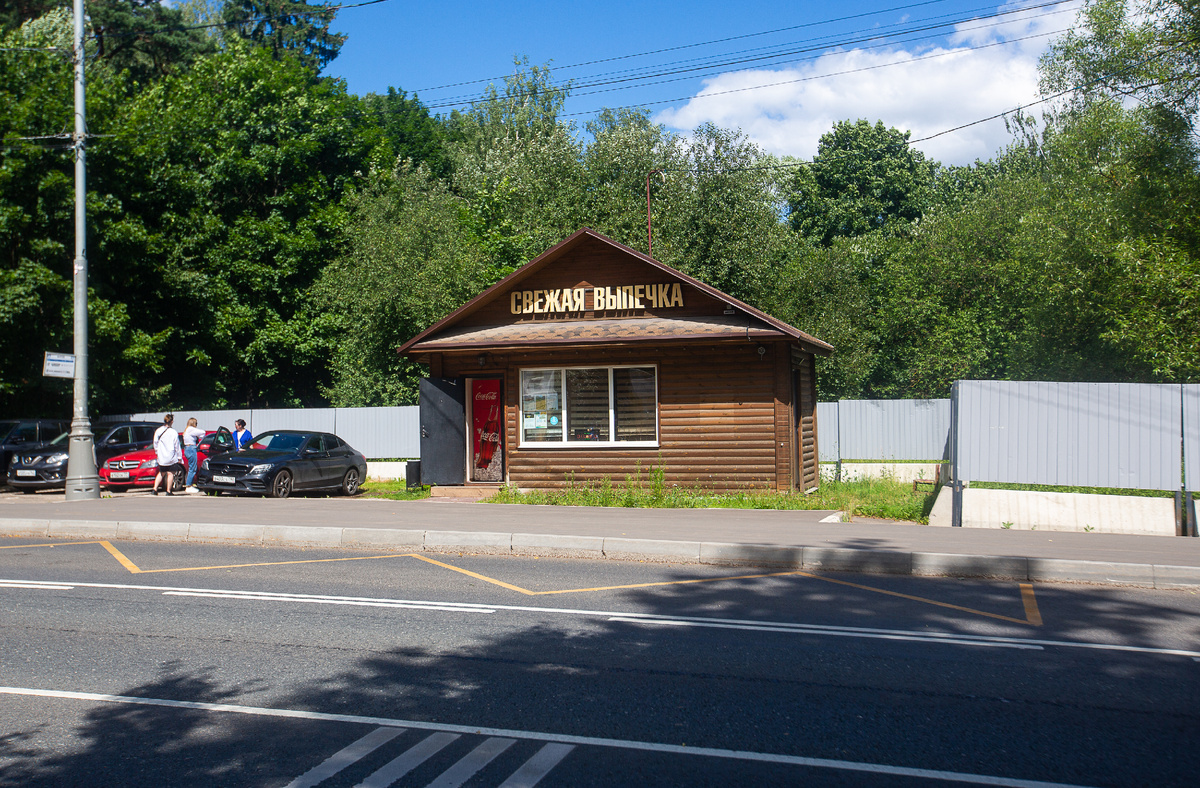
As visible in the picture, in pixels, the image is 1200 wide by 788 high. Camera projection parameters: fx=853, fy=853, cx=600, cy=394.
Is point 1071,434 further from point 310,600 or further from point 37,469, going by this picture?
point 37,469

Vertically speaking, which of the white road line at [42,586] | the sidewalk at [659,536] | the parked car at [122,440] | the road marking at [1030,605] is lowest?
the road marking at [1030,605]

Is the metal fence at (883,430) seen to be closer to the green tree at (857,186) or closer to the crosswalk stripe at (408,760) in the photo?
the green tree at (857,186)

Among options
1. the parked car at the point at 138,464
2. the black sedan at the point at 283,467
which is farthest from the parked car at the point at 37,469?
the black sedan at the point at 283,467

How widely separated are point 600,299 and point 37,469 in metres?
14.0

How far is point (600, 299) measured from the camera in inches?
697

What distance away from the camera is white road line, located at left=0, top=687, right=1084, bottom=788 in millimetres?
3988

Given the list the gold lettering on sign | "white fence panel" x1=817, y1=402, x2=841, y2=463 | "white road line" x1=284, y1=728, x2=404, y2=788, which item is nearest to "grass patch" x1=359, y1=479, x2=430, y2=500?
the gold lettering on sign

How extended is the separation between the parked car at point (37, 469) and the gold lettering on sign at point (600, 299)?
11.6m

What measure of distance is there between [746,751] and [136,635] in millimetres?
4884

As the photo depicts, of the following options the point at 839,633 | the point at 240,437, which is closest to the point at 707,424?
the point at 839,633

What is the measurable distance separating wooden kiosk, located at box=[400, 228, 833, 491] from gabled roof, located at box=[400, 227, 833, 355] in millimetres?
38

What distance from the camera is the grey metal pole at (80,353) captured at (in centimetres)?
1683

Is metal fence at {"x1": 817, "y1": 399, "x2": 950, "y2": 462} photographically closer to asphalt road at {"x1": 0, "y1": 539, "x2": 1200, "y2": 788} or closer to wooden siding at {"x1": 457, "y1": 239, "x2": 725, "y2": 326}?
wooden siding at {"x1": 457, "y1": 239, "x2": 725, "y2": 326}

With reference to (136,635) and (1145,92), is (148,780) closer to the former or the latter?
(136,635)
